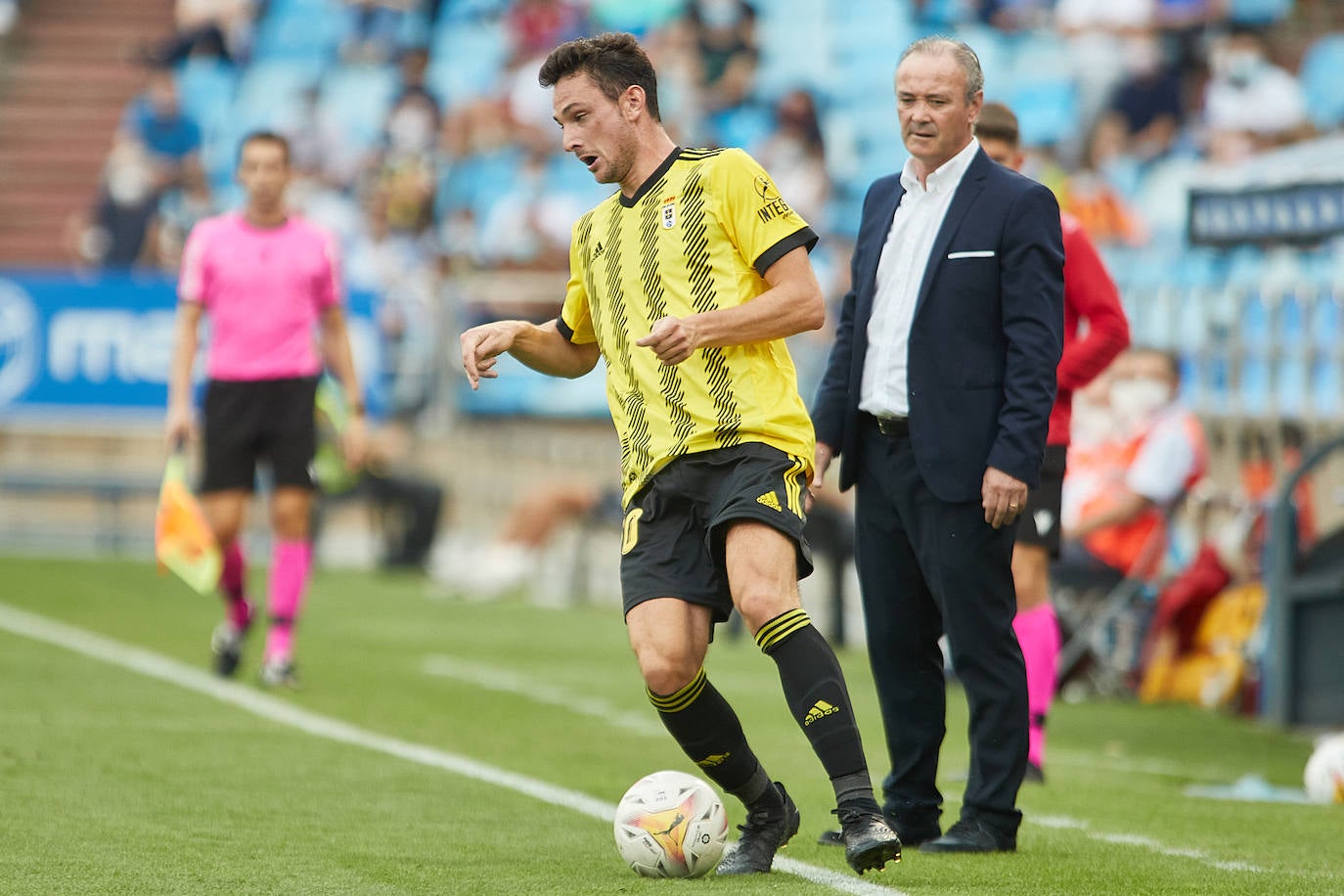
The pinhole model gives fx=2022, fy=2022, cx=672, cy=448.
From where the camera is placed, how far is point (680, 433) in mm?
5250

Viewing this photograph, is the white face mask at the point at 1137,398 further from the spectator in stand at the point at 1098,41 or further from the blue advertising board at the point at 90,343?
the spectator in stand at the point at 1098,41

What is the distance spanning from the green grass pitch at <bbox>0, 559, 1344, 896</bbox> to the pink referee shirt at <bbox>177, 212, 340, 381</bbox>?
1585 mm

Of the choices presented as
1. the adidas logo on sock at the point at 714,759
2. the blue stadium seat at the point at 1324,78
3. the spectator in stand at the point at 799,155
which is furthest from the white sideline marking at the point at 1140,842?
the blue stadium seat at the point at 1324,78

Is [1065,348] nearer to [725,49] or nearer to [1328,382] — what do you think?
[1328,382]

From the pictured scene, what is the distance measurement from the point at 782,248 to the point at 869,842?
151 centimetres

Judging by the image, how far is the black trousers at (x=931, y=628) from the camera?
18.4 feet

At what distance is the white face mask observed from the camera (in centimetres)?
1156

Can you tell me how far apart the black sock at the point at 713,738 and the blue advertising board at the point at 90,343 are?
43.8 feet

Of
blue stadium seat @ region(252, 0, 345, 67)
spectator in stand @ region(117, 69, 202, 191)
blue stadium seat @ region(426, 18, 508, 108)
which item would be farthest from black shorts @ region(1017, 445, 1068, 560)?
blue stadium seat @ region(252, 0, 345, 67)

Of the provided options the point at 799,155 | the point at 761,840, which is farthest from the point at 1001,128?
the point at 799,155

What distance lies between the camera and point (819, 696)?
5.05 meters

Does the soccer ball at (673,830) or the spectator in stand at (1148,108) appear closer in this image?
the soccer ball at (673,830)

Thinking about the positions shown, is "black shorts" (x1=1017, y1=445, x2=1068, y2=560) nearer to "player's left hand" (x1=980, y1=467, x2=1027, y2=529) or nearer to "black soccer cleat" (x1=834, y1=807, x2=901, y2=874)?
"player's left hand" (x1=980, y1=467, x2=1027, y2=529)

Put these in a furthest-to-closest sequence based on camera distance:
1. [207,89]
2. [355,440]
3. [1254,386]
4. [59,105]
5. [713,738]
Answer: [59,105], [207,89], [1254,386], [355,440], [713,738]
